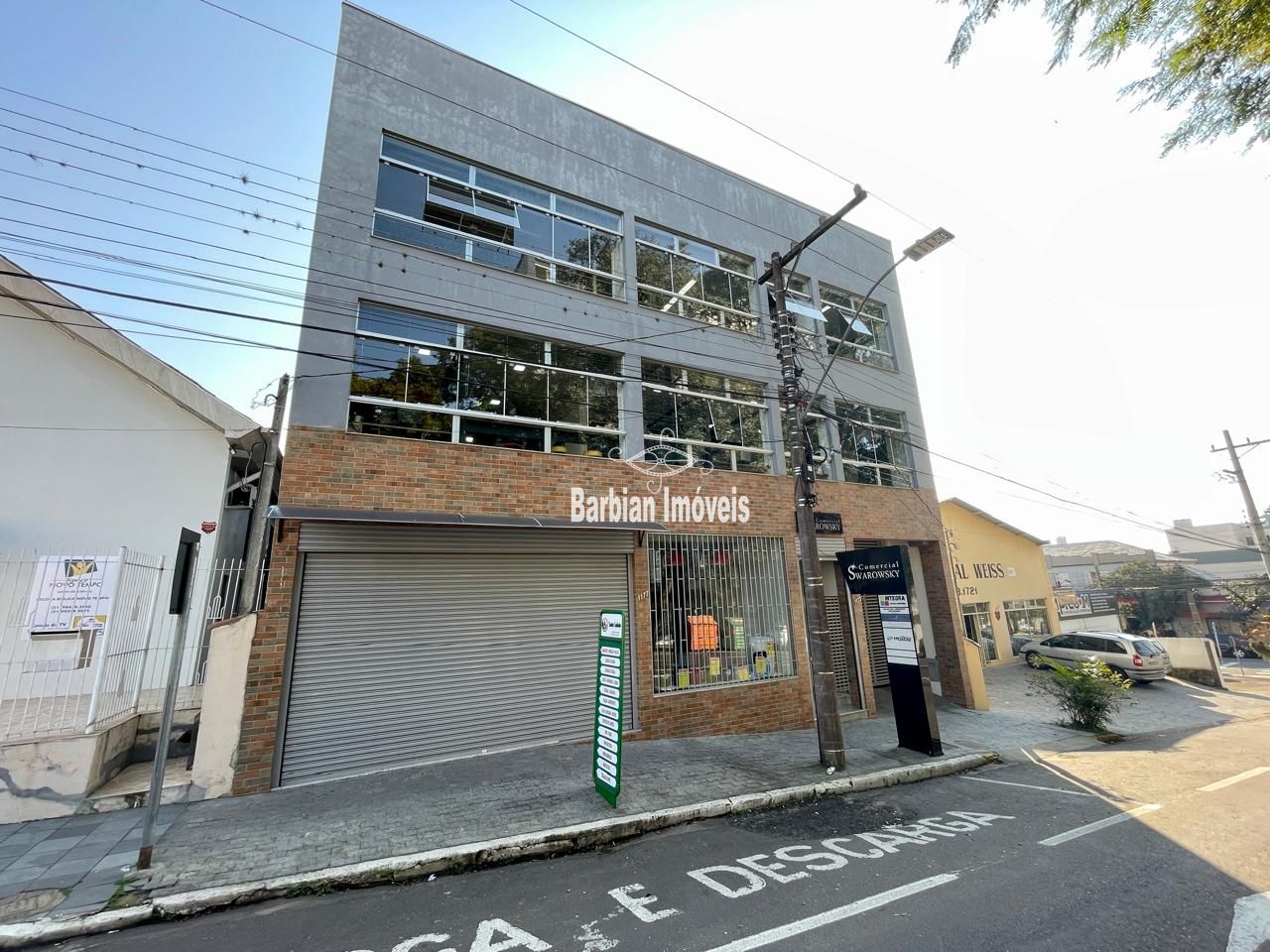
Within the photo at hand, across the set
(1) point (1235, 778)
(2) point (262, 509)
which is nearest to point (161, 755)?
(2) point (262, 509)

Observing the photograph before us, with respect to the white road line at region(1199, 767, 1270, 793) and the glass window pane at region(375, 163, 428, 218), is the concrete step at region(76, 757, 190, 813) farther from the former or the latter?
the white road line at region(1199, 767, 1270, 793)

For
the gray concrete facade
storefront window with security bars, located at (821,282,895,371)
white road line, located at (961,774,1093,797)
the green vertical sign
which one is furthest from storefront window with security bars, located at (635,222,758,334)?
white road line, located at (961,774,1093,797)

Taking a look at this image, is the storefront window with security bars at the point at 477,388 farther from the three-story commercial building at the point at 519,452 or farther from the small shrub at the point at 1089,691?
the small shrub at the point at 1089,691

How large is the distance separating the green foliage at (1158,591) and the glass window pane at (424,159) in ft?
140

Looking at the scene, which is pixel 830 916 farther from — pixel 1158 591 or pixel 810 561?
pixel 1158 591

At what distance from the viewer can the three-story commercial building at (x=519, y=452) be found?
287 inches

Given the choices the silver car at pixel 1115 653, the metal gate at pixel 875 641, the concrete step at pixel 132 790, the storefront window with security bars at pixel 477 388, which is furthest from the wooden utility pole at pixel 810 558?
the silver car at pixel 1115 653

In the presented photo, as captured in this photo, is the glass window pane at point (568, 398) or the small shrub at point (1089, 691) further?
the small shrub at point (1089, 691)

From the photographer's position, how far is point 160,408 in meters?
9.42

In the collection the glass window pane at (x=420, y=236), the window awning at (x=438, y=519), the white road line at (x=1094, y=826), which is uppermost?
the glass window pane at (x=420, y=236)

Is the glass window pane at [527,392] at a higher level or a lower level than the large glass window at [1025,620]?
higher

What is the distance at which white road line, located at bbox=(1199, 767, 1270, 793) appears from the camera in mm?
6916

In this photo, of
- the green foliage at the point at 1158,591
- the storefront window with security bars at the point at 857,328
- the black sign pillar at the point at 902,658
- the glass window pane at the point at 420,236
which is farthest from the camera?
the green foliage at the point at 1158,591

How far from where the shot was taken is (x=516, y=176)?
33.0 ft
